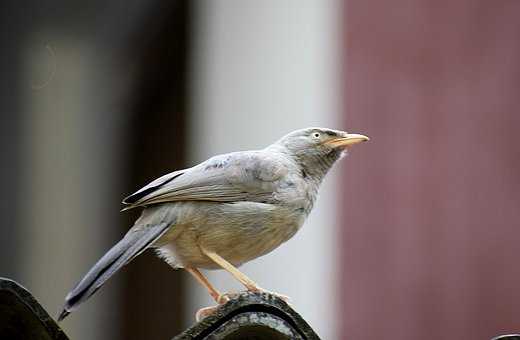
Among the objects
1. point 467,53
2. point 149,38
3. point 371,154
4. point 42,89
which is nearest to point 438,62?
point 467,53

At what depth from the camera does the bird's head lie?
439 centimetres

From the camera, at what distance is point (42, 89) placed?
11492 mm

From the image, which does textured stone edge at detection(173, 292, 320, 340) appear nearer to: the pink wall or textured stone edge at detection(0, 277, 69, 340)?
textured stone edge at detection(0, 277, 69, 340)

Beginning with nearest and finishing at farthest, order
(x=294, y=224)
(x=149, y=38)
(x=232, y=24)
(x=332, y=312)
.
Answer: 1. (x=294, y=224)
2. (x=332, y=312)
3. (x=232, y=24)
4. (x=149, y=38)

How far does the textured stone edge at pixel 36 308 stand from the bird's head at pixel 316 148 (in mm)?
1534

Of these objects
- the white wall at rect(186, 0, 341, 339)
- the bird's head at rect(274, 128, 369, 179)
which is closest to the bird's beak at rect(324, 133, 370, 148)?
the bird's head at rect(274, 128, 369, 179)

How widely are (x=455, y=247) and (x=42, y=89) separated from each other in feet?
15.5

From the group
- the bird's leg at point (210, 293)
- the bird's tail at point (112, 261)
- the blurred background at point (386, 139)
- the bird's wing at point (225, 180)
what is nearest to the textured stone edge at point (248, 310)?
the bird's tail at point (112, 261)

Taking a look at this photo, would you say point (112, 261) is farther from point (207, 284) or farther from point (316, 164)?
point (316, 164)

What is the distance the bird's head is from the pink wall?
379cm

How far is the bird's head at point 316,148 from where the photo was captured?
4387 millimetres

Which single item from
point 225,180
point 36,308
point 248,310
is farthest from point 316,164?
point 36,308

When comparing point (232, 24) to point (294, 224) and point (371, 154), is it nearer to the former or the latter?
point (371, 154)

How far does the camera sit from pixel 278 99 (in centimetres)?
841
